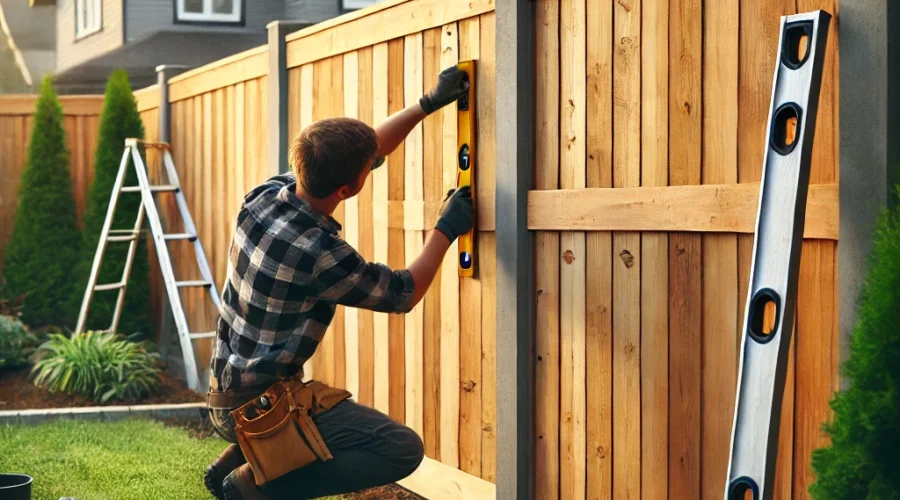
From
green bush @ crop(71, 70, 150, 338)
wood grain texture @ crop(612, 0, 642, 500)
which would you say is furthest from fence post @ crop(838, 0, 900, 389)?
green bush @ crop(71, 70, 150, 338)

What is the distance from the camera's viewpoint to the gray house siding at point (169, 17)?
18.7 metres

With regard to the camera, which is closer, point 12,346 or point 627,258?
point 627,258

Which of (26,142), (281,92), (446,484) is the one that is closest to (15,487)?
(446,484)

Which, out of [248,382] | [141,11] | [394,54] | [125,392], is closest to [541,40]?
[394,54]

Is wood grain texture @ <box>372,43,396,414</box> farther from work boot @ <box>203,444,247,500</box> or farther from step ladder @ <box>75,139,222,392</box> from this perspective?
step ladder @ <box>75,139,222,392</box>

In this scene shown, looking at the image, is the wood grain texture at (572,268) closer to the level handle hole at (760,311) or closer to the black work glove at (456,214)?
the black work glove at (456,214)

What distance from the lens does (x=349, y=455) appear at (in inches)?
156

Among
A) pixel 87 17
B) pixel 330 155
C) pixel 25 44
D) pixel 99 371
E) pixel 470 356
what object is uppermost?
pixel 25 44

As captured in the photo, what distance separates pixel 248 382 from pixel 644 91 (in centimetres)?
165

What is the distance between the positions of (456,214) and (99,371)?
175 inches

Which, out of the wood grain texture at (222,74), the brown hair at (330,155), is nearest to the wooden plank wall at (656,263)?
the brown hair at (330,155)

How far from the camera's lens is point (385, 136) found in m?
4.55

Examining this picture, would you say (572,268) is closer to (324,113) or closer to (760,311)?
(760,311)

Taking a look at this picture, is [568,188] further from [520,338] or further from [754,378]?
[754,378]
